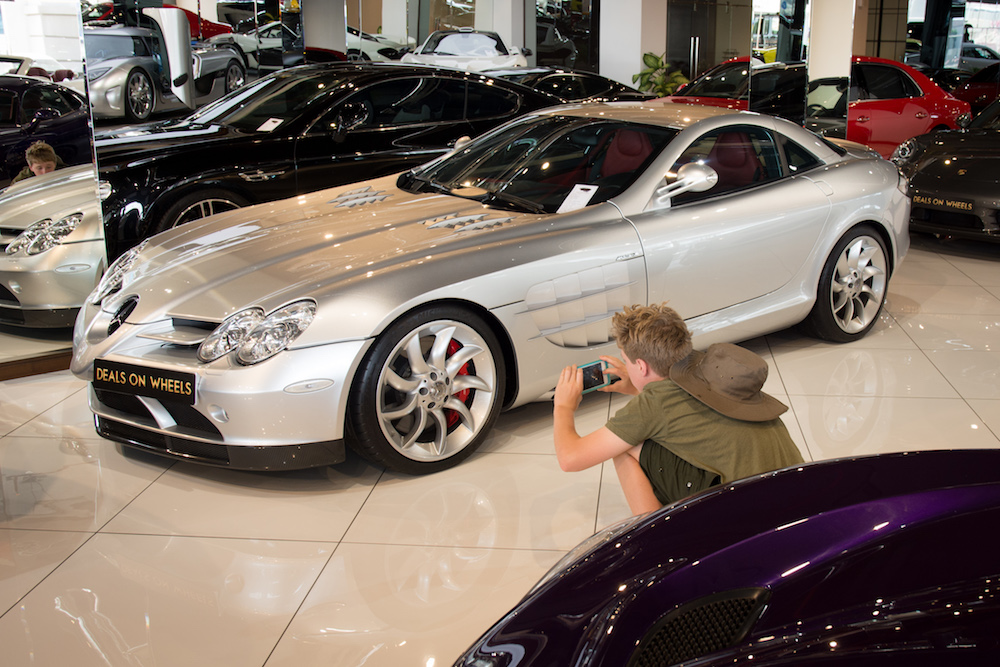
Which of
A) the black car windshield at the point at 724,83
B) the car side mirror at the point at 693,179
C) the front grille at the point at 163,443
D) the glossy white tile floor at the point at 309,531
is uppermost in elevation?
the black car windshield at the point at 724,83

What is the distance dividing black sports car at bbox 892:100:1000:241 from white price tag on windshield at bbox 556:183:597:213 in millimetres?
3727

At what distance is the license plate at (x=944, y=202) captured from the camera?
237 inches

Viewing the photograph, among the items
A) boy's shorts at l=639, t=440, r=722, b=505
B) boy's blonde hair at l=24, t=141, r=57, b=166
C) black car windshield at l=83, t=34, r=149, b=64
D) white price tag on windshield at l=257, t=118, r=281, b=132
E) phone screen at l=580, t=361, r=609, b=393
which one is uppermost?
black car windshield at l=83, t=34, r=149, b=64

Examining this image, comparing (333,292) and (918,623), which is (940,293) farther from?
(918,623)

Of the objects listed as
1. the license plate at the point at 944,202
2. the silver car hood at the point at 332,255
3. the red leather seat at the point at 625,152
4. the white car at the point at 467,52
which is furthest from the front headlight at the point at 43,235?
the license plate at the point at 944,202

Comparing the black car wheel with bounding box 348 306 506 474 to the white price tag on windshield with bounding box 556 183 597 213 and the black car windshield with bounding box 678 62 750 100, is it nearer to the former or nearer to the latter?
the white price tag on windshield with bounding box 556 183 597 213

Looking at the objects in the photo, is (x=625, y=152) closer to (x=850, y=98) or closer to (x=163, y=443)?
(x=163, y=443)

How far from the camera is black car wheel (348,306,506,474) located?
2.87 m

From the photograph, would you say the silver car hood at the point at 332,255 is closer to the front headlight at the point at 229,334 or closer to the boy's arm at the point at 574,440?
the front headlight at the point at 229,334

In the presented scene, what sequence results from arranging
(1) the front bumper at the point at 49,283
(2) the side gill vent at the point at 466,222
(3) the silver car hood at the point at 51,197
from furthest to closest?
1. (1) the front bumper at the point at 49,283
2. (3) the silver car hood at the point at 51,197
3. (2) the side gill vent at the point at 466,222

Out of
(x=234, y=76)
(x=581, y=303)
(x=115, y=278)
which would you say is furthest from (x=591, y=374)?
(x=234, y=76)

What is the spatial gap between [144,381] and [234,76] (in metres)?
3.78

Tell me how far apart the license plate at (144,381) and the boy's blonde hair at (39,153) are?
1.61 m

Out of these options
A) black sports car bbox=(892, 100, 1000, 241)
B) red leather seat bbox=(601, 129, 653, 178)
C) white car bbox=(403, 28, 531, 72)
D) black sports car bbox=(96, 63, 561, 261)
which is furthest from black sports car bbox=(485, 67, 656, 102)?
red leather seat bbox=(601, 129, 653, 178)
